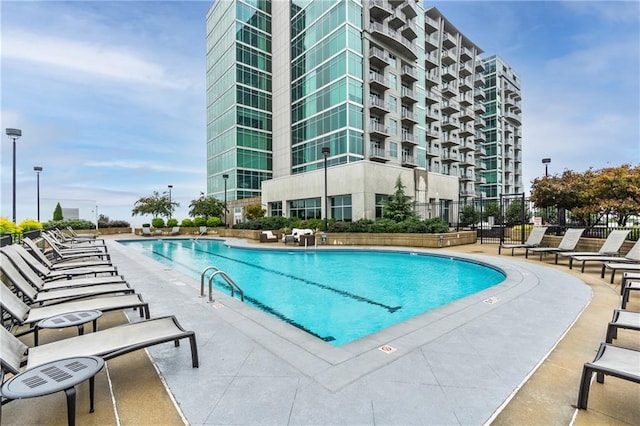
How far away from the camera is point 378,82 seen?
31.2 metres

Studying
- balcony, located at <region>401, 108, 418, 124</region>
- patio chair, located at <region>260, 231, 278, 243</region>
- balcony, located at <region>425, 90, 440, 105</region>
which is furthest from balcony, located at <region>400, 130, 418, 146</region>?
patio chair, located at <region>260, 231, 278, 243</region>

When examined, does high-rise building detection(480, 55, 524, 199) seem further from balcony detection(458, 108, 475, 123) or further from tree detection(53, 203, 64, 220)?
tree detection(53, 203, 64, 220)

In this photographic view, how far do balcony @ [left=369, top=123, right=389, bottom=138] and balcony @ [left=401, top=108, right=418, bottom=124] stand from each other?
147 inches

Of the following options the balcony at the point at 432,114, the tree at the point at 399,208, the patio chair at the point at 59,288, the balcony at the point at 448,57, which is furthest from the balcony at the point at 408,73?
the patio chair at the point at 59,288

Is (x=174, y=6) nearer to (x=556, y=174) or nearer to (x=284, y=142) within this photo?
(x=556, y=174)

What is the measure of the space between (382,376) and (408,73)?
123ft

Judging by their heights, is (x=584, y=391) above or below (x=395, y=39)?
below

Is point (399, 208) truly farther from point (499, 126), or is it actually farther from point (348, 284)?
point (499, 126)

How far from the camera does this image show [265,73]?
40781 millimetres

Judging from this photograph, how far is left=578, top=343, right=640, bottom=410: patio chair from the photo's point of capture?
2289mm

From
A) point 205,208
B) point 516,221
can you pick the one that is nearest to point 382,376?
point 516,221

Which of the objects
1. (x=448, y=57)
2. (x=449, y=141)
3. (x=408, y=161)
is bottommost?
(x=408, y=161)

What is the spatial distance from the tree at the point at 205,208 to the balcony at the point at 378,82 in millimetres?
20913

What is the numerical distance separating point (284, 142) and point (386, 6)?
707 inches
